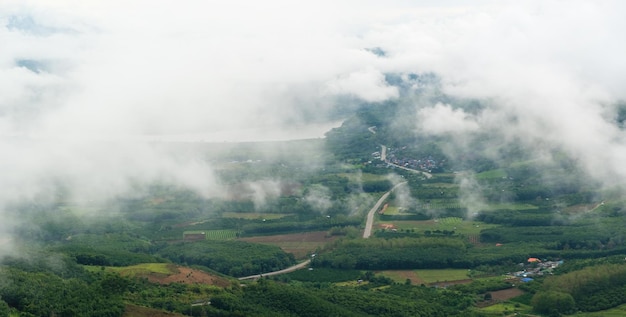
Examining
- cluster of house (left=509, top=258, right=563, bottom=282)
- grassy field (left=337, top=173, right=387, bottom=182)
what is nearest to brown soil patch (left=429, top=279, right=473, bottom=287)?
cluster of house (left=509, top=258, right=563, bottom=282)

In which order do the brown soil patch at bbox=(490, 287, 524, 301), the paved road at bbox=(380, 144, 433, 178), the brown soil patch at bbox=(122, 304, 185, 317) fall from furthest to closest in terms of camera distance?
the paved road at bbox=(380, 144, 433, 178), the brown soil patch at bbox=(490, 287, 524, 301), the brown soil patch at bbox=(122, 304, 185, 317)

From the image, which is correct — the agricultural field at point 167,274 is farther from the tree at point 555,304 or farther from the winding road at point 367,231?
the tree at point 555,304

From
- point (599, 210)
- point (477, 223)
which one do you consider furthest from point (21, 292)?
point (599, 210)

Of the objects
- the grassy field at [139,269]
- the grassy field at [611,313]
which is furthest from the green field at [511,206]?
the grassy field at [139,269]

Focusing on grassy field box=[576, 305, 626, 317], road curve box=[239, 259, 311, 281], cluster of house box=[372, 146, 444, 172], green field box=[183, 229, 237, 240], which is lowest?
grassy field box=[576, 305, 626, 317]

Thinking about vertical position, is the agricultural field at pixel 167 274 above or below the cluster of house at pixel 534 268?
above

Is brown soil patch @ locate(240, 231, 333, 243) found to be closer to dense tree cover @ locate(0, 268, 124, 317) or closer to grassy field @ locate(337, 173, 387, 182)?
grassy field @ locate(337, 173, 387, 182)

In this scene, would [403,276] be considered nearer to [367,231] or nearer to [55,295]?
[367,231]

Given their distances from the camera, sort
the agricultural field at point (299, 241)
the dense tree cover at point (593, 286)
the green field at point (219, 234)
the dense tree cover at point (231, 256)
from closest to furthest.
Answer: the dense tree cover at point (593, 286), the dense tree cover at point (231, 256), the agricultural field at point (299, 241), the green field at point (219, 234)
